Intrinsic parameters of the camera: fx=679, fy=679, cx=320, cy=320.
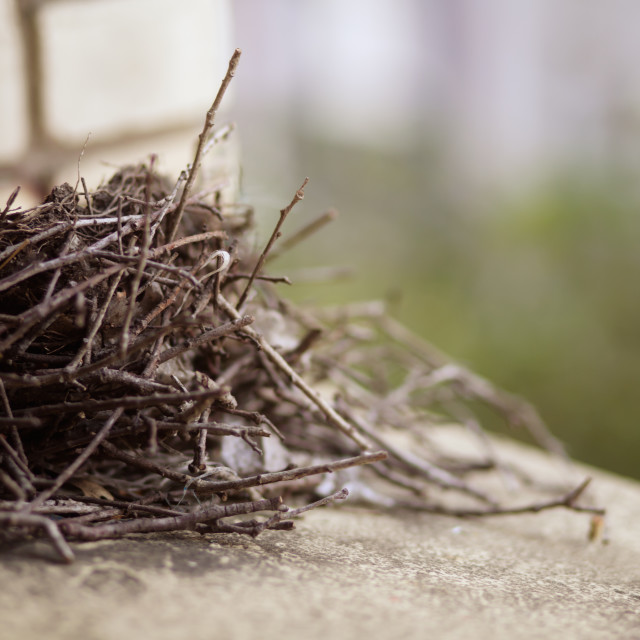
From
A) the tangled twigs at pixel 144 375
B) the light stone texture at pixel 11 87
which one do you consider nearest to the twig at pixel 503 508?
the tangled twigs at pixel 144 375

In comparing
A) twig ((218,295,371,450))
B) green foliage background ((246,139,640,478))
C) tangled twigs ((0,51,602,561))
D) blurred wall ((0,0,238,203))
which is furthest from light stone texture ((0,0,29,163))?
green foliage background ((246,139,640,478))

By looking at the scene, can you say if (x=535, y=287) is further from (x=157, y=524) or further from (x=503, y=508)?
(x=157, y=524)

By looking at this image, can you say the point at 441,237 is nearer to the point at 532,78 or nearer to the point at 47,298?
the point at 532,78

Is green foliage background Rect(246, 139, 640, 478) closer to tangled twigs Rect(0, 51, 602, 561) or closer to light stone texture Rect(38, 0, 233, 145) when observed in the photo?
light stone texture Rect(38, 0, 233, 145)

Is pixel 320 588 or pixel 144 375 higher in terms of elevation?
pixel 144 375

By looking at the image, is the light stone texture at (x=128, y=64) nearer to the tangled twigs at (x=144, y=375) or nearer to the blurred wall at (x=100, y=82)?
the blurred wall at (x=100, y=82)

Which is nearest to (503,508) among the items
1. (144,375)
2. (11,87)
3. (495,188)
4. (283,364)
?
(283,364)
